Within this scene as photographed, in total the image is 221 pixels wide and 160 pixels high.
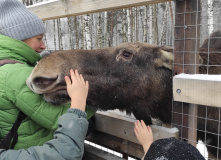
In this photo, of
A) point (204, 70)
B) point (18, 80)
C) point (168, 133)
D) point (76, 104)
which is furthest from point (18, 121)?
point (204, 70)

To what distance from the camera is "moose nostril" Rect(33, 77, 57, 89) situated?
6.65 feet

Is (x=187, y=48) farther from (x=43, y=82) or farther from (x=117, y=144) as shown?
(x=117, y=144)

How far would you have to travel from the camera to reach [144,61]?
267 centimetres

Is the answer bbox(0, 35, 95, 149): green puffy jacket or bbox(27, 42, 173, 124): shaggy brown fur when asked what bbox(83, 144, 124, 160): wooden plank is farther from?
bbox(0, 35, 95, 149): green puffy jacket

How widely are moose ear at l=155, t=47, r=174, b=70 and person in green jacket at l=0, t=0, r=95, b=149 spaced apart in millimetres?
1180

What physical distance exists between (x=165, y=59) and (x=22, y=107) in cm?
160

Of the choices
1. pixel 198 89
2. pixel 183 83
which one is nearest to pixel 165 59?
pixel 183 83

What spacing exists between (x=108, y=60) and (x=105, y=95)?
41 centimetres

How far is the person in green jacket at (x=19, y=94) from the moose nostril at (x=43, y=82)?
10 centimetres

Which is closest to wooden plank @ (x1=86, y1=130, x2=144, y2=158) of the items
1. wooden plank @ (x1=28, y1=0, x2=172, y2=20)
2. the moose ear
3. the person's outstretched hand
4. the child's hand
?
the person's outstretched hand

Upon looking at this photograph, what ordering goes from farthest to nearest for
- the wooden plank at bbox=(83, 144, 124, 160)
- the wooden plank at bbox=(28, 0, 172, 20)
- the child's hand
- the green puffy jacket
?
the wooden plank at bbox=(83, 144, 124, 160) → the wooden plank at bbox=(28, 0, 172, 20) → the green puffy jacket → the child's hand


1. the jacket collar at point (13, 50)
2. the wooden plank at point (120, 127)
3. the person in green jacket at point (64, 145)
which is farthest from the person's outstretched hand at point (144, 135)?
the jacket collar at point (13, 50)

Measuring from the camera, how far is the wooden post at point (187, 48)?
6.73 feet

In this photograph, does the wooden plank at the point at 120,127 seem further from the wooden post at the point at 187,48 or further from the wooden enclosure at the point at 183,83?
the wooden post at the point at 187,48
